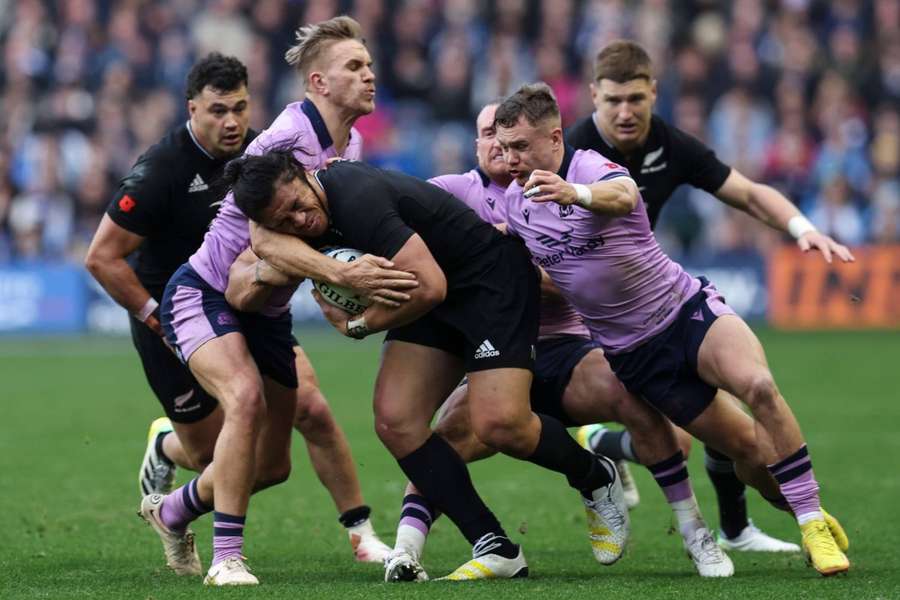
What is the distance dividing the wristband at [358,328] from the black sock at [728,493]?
2.28 metres

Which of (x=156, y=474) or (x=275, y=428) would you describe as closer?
(x=275, y=428)

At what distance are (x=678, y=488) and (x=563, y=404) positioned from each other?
76 cm

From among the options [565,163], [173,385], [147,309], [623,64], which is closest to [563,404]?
[565,163]

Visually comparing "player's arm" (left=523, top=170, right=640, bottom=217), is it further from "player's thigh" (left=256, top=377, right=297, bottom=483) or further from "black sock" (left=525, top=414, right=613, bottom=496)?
"player's thigh" (left=256, top=377, right=297, bottom=483)

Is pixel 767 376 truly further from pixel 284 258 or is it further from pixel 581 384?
pixel 284 258

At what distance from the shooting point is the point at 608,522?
7613 mm

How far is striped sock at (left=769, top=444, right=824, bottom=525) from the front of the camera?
7078mm

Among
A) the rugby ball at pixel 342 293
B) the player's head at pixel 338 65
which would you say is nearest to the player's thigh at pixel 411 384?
the rugby ball at pixel 342 293

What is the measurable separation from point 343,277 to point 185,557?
1.70m

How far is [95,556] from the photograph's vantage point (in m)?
8.04

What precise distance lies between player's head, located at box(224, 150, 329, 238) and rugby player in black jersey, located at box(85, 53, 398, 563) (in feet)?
4.38

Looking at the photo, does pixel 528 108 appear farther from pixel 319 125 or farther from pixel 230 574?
pixel 230 574

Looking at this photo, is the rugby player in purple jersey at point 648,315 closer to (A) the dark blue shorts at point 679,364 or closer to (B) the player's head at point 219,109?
(A) the dark blue shorts at point 679,364

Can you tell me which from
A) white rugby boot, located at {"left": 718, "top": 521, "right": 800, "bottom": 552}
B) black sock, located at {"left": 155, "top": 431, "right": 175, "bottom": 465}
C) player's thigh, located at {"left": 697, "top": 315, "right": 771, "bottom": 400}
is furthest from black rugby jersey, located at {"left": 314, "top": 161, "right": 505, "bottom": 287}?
black sock, located at {"left": 155, "top": 431, "right": 175, "bottom": 465}
